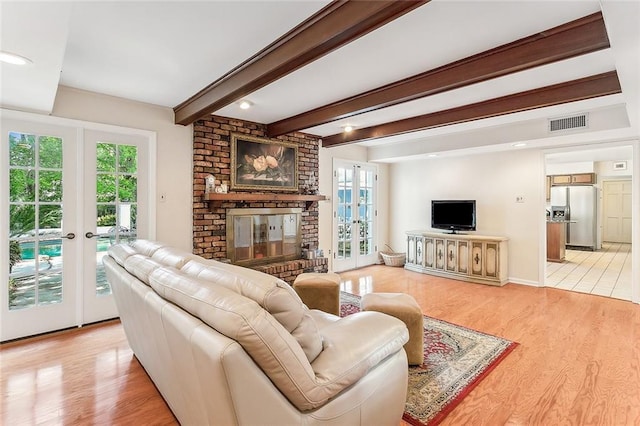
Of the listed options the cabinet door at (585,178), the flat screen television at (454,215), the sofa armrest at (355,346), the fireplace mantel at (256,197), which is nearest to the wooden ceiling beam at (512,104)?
the fireplace mantel at (256,197)

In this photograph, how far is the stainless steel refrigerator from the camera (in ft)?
26.2

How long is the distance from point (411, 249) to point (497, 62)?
410cm

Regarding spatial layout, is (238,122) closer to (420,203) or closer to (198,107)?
(198,107)

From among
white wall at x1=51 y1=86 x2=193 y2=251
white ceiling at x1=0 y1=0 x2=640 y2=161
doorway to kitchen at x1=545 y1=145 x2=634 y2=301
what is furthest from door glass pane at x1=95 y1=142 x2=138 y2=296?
doorway to kitchen at x1=545 y1=145 x2=634 y2=301

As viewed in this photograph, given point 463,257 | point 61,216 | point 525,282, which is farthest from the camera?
point 463,257

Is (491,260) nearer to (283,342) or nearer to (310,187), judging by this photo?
(310,187)

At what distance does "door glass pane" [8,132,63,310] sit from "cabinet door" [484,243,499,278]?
5.64 metres

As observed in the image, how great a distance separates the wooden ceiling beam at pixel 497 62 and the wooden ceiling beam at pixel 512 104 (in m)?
1.03

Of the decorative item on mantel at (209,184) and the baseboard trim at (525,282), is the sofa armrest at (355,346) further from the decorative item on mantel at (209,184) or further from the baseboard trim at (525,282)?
the baseboard trim at (525,282)

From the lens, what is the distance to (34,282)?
3.05m

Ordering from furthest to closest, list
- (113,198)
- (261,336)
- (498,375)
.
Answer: (113,198) → (498,375) → (261,336)

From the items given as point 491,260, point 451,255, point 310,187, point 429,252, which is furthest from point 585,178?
point 310,187

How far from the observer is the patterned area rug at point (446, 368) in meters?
1.96

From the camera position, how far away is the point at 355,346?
1.42 metres
